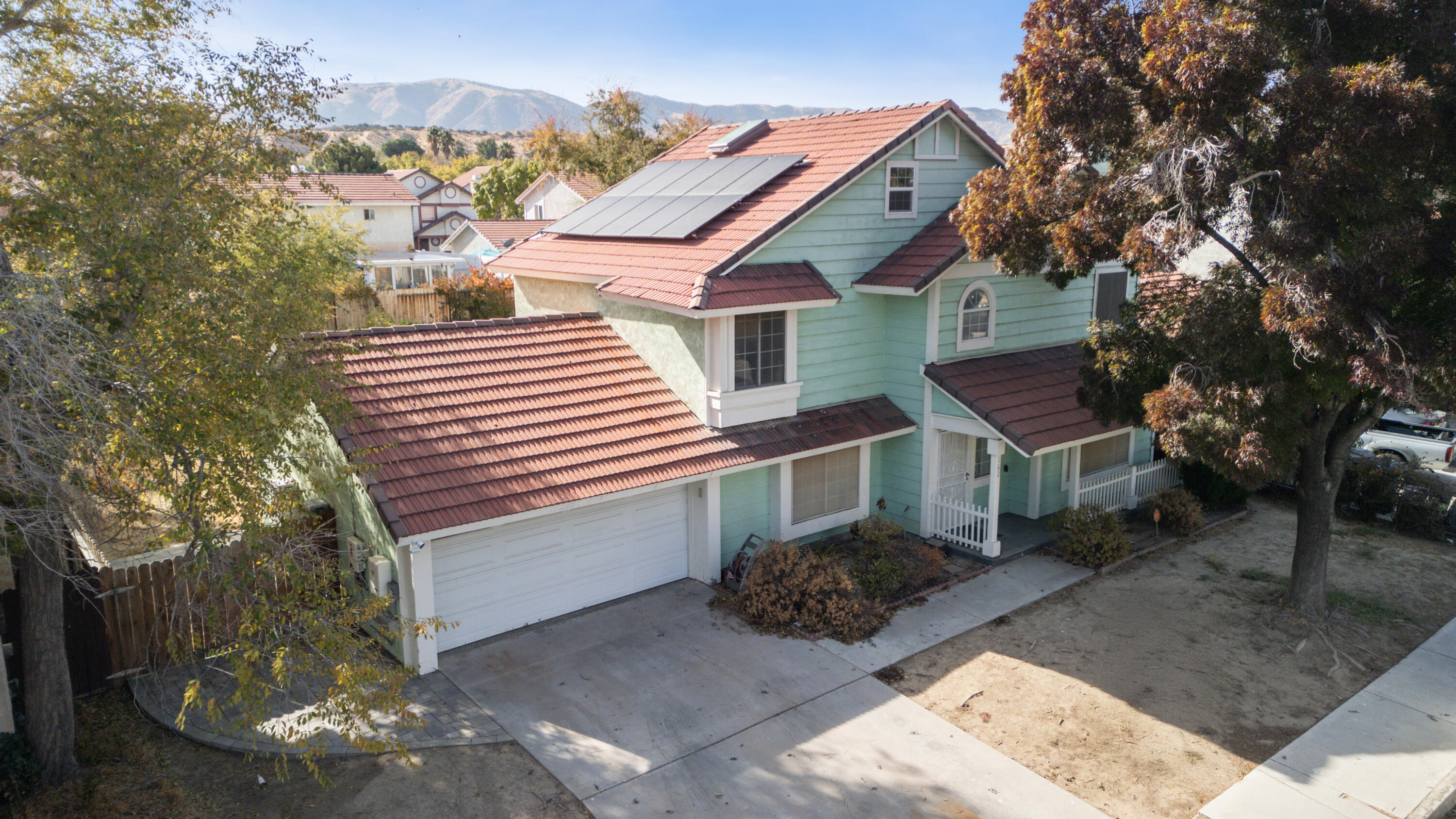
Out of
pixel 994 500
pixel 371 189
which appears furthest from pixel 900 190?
pixel 371 189

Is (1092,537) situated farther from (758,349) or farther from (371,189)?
(371,189)

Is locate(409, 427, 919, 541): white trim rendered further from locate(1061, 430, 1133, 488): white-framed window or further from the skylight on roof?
the skylight on roof

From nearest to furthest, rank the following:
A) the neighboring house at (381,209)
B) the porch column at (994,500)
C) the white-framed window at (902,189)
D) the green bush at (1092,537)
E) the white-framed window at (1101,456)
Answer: the porch column at (994,500), the green bush at (1092,537), the white-framed window at (902,189), the white-framed window at (1101,456), the neighboring house at (381,209)

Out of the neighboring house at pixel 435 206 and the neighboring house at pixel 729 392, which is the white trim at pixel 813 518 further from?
the neighboring house at pixel 435 206

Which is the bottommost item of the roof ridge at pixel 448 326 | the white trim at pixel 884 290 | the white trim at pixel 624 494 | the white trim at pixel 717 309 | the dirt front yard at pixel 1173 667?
the dirt front yard at pixel 1173 667

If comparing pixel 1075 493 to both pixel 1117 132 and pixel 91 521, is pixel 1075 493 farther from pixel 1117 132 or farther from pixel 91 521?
pixel 91 521

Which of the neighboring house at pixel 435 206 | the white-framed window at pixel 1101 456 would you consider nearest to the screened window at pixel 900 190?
the white-framed window at pixel 1101 456

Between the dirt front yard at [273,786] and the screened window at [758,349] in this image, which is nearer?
the dirt front yard at [273,786]

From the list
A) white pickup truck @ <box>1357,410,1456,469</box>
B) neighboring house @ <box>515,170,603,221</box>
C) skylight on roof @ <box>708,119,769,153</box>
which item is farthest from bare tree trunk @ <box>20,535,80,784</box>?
neighboring house @ <box>515,170,603,221</box>
